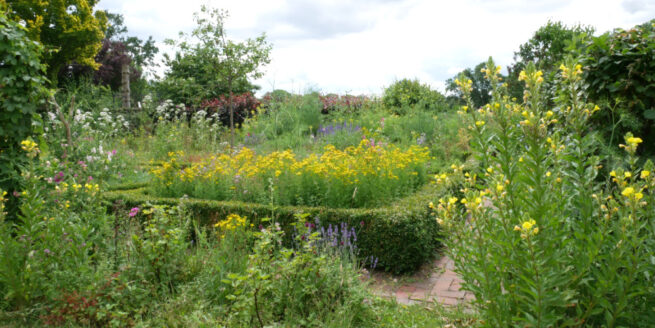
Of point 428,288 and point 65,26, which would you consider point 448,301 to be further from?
point 65,26

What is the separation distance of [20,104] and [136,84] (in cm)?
2809

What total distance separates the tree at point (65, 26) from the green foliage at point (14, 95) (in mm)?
13879

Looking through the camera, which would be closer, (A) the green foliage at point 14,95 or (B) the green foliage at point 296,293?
(B) the green foliage at point 296,293

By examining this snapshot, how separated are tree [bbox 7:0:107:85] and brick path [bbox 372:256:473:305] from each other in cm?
1678

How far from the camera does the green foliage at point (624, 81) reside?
3596 mm

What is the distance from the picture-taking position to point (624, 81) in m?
3.66

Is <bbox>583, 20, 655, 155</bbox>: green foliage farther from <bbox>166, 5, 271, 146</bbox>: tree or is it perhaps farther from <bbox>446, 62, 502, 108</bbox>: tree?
<bbox>446, 62, 502, 108</bbox>: tree

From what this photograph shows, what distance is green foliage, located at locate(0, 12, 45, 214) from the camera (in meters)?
4.22

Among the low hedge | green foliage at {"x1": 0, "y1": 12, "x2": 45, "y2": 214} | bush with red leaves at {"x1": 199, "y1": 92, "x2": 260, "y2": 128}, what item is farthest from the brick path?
bush with red leaves at {"x1": 199, "y1": 92, "x2": 260, "y2": 128}

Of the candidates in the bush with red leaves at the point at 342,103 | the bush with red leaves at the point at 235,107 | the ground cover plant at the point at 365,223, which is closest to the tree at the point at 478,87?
A: the bush with red leaves at the point at 342,103

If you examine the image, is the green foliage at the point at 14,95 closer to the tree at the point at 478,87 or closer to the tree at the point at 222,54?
the tree at the point at 222,54

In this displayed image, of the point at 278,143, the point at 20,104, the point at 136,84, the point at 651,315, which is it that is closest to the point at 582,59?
the point at 651,315

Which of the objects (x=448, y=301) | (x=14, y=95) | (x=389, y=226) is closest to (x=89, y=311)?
(x=14, y=95)

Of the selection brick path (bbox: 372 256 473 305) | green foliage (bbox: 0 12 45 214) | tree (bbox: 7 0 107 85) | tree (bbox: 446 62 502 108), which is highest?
tree (bbox: 7 0 107 85)
